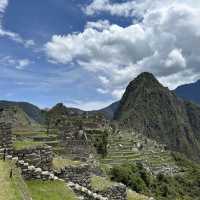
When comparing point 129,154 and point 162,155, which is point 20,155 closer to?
point 129,154

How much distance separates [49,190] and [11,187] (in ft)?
9.12

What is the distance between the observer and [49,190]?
13.5m

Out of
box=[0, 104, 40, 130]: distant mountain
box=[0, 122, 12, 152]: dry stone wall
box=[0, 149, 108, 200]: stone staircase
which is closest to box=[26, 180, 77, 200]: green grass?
box=[0, 149, 108, 200]: stone staircase

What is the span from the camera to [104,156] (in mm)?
90188

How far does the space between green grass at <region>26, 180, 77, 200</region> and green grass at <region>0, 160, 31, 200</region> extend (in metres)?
0.99

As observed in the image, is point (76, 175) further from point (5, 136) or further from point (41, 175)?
point (5, 136)

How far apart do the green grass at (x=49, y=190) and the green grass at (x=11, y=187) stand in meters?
0.99

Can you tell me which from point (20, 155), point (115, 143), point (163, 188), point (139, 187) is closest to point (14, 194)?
point (20, 155)

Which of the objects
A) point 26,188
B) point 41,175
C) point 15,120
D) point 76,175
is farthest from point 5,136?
point 15,120

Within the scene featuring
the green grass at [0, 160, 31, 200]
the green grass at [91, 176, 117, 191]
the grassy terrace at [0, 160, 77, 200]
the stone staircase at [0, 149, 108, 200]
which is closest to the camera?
the green grass at [0, 160, 31, 200]

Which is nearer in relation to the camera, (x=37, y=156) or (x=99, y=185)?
(x=37, y=156)

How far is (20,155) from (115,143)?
9526cm

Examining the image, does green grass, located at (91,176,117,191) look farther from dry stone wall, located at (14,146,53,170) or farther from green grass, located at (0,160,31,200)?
green grass, located at (0,160,31,200)

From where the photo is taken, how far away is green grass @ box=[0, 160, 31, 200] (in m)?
10.2
